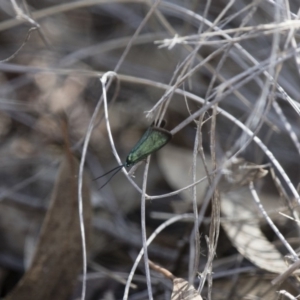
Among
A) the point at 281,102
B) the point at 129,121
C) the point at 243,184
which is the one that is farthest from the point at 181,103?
the point at 243,184

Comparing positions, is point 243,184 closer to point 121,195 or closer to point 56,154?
point 121,195

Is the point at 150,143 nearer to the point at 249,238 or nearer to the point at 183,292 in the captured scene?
the point at 183,292

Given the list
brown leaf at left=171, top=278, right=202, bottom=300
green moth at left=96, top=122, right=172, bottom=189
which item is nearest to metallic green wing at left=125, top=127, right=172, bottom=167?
green moth at left=96, top=122, right=172, bottom=189

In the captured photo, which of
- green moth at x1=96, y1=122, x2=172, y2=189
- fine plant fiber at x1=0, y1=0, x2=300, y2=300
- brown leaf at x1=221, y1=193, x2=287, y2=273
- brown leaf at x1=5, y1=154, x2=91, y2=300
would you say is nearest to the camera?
green moth at x1=96, y1=122, x2=172, y2=189

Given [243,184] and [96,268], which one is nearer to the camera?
[243,184]

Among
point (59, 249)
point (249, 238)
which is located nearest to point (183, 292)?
point (249, 238)

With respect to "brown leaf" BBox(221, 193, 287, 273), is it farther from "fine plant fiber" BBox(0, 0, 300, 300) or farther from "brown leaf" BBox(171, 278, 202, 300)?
"brown leaf" BBox(171, 278, 202, 300)

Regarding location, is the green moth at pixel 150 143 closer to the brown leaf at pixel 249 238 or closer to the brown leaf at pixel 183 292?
Result: the brown leaf at pixel 183 292
